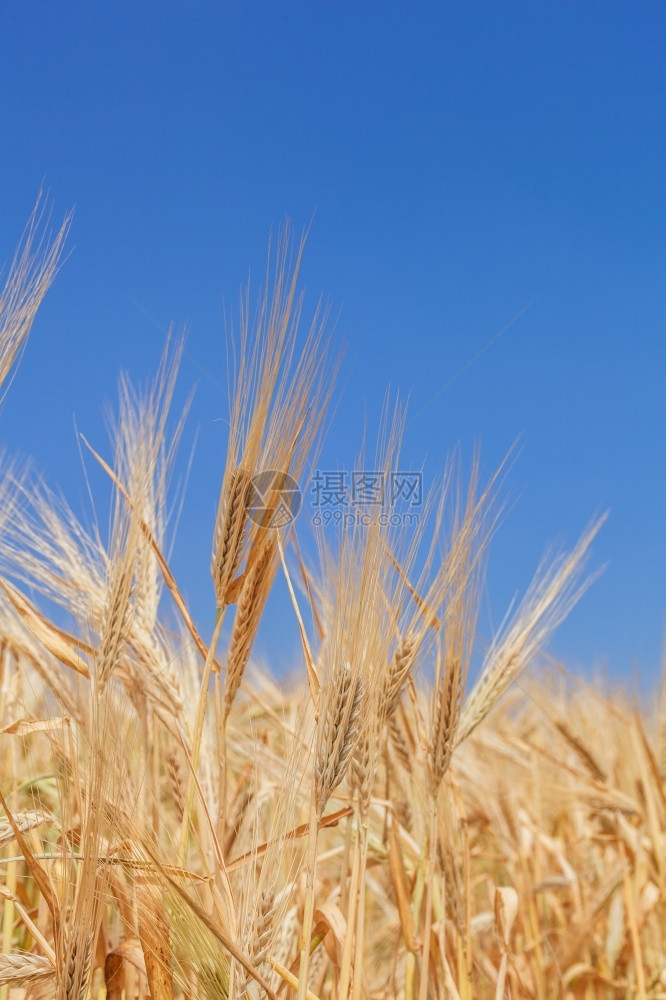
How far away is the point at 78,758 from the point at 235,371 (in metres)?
0.62

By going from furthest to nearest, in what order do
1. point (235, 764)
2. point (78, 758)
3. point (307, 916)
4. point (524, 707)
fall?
1. point (524, 707)
2. point (235, 764)
3. point (78, 758)
4. point (307, 916)

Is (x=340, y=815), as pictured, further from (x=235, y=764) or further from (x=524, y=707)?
(x=524, y=707)

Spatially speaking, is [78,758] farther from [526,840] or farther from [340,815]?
[526,840]

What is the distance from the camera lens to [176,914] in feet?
3.55

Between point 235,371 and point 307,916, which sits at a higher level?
point 235,371

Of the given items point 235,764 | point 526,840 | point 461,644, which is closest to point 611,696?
point 526,840

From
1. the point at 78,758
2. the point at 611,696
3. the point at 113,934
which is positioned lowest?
the point at 113,934

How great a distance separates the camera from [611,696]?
363 cm

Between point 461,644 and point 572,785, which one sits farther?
point 572,785

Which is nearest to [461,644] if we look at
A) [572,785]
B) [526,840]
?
[526,840]

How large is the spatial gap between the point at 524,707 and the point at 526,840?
6.77 ft

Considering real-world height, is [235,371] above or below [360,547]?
above

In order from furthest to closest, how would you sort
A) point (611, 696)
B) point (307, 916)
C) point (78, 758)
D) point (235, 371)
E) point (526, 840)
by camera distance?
point (611, 696)
point (526, 840)
point (235, 371)
point (78, 758)
point (307, 916)

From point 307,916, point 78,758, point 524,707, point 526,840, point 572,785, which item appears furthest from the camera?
point 524,707
